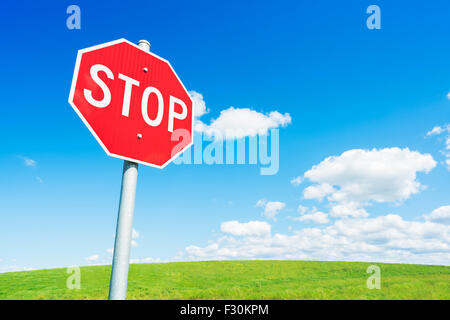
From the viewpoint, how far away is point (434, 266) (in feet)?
54.6

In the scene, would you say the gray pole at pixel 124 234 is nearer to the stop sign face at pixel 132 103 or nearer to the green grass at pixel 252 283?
the stop sign face at pixel 132 103

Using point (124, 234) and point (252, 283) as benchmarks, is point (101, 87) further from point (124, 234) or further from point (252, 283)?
point (252, 283)

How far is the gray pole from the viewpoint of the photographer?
2.47 meters

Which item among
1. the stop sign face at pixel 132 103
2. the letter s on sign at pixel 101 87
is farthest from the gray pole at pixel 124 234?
the letter s on sign at pixel 101 87

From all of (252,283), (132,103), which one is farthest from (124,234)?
(252,283)

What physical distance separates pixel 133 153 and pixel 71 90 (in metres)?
0.74

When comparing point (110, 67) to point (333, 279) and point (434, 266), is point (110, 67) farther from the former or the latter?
point (434, 266)

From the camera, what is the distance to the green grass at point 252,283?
31.5ft

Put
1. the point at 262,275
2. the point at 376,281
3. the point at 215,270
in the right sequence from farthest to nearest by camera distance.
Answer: the point at 215,270, the point at 262,275, the point at 376,281

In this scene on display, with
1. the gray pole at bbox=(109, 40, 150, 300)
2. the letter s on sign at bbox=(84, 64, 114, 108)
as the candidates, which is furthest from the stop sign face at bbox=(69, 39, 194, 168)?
the gray pole at bbox=(109, 40, 150, 300)

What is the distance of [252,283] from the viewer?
11.5 meters

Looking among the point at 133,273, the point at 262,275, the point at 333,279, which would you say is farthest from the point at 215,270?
the point at 333,279

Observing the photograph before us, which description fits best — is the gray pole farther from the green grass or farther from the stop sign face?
the green grass
